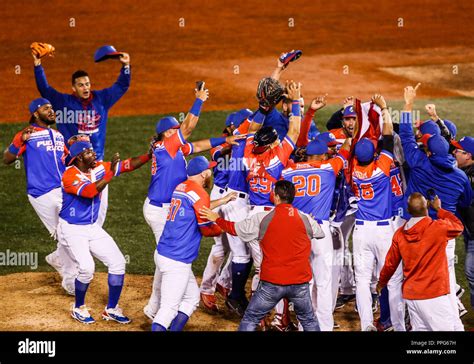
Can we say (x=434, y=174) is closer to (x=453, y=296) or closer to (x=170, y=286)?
(x=453, y=296)

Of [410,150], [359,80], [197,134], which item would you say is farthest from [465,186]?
[359,80]

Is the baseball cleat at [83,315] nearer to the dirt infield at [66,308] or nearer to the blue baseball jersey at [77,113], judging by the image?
the dirt infield at [66,308]

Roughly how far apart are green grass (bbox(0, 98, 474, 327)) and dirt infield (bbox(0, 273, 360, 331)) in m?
0.43

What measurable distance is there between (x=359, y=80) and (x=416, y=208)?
10728mm

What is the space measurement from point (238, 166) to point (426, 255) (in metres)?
2.40

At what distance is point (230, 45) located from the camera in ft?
64.7

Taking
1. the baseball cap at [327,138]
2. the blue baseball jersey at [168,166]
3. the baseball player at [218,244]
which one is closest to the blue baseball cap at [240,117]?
the baseball player at [218,244]

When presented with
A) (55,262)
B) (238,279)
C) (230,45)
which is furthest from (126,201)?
(230,45)

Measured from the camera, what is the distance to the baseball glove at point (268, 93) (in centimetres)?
856

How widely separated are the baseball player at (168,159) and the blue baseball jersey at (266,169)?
474 millimetres

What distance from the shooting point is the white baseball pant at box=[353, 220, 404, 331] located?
8070mm

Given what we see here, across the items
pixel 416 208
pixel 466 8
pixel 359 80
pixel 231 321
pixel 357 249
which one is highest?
pixel 466 8

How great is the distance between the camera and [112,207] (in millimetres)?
12047

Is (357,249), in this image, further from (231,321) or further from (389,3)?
(389,3)
